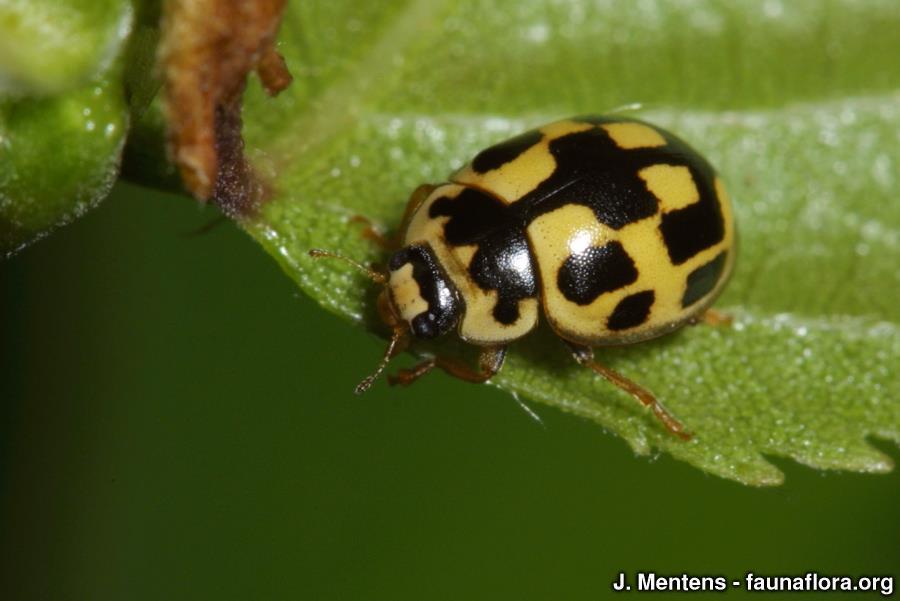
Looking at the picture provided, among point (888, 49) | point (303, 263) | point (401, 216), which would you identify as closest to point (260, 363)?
point (401, 216)

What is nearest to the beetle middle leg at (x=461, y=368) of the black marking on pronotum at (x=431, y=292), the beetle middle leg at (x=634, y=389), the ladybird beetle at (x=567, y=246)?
the ladybird beetle at (x=567, y=246)

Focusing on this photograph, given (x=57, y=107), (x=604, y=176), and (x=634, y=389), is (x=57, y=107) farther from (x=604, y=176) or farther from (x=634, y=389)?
(x=634, y=389)

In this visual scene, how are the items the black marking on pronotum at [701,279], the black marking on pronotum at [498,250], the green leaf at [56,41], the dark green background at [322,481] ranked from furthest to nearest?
the dark green background at [322,481], the black marking on pronotum at [498,250], the black marking on pronotum at [701,279], the green leaf at [56,41]

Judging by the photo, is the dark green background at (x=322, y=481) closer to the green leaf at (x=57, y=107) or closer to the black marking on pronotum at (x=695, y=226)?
the black marking on pronotum at (x=695, y=226)

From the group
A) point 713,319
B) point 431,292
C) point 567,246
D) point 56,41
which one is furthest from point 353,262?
point 56,41

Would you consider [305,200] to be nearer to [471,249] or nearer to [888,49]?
[471,249]

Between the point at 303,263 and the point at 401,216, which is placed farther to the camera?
the point at 401,216
